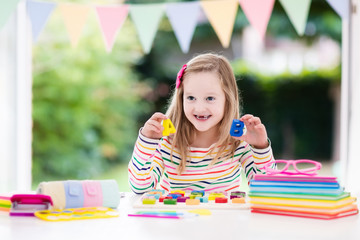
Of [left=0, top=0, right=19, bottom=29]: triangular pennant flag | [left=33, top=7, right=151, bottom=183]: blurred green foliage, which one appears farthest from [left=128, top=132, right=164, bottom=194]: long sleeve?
[left=33, top=7, right=151, bottom=183]: blurred green foliage

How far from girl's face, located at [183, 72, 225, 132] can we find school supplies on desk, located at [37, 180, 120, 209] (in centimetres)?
41

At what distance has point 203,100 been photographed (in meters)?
1.50

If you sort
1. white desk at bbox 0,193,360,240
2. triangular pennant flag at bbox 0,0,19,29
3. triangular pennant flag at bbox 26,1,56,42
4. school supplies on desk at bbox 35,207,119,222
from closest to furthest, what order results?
white desk at bbox 0,193,360,240 < school supplies on desk at bbox 35,207,119,222 < triangular pennant flag at bbox 0,0,19,29 < triangular pennant flag at bbox 26,1,56,42

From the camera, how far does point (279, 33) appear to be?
704 centimetres

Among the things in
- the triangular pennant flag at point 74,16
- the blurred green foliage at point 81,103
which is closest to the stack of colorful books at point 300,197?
the triangular pennant flag at point 74,16

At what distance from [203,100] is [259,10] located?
0.93 metres

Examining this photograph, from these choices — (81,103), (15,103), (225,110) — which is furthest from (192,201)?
(81,103)

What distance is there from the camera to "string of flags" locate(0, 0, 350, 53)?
88.7 inches

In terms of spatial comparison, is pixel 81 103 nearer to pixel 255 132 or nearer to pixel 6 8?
pixel 6 8

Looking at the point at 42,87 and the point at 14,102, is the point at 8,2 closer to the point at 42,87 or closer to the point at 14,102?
the point at 14,102

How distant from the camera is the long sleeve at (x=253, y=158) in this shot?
1482mm

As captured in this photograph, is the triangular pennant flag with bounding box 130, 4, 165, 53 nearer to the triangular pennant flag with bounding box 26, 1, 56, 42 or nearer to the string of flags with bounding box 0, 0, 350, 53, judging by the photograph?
the string of flags with bounding box 0, 0, 350, 53

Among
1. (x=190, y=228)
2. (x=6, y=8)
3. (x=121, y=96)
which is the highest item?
(x=6, y=8)

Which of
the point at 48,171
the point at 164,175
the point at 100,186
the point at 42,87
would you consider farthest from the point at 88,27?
the point at 100,186
